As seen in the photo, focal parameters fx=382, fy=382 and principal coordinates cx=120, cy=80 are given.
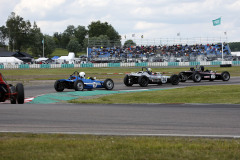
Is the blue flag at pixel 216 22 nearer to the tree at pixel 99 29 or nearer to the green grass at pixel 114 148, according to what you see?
the green grass at pixel 114 148

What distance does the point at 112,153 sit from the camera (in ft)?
22.4

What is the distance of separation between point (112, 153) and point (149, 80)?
1861cm

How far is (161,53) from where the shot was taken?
77.0 metres

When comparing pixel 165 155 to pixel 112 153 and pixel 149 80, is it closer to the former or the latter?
pixel 112 153

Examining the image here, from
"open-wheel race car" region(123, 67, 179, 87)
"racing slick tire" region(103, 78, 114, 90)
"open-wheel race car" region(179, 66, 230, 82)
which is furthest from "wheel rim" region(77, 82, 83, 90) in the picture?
"open-wheel race car" region(179, 66, 230, 82)

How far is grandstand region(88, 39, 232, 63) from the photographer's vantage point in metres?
72.2

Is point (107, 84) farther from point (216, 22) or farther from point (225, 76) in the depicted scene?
point (216, 22)

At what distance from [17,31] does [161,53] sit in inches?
1973

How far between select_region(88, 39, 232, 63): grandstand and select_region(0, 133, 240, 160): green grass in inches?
2500

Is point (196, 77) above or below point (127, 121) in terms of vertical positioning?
above

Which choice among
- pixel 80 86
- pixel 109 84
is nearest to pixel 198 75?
pixel 109 84

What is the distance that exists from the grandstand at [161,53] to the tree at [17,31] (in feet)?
120

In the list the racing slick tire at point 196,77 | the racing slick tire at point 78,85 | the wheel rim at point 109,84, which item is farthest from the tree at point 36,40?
the racing slick tire at point 78,85

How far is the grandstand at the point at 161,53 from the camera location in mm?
→ 72250
